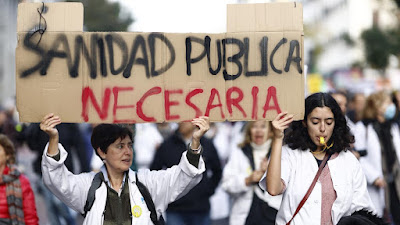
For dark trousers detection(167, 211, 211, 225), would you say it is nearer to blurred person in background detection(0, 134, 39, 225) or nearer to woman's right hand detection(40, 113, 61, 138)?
blurred person in background detection(0, 134, 39, 225)

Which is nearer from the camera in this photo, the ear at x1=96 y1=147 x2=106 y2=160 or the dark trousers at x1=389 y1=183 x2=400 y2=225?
the ear at x1=96 y1=147 x2=106 y2=160

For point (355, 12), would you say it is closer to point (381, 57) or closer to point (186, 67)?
point (381, 57)

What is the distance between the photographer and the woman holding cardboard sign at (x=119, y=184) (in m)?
4.57

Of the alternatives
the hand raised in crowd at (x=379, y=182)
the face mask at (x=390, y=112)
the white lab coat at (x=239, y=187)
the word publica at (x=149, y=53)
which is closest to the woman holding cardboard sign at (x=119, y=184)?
the word publica at (x=149, y=53)

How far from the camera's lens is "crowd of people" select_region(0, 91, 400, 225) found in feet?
15.5

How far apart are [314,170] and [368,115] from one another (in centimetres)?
420

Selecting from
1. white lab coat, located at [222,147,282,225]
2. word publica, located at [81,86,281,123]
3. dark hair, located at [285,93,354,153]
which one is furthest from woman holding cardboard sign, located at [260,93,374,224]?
white lab coat, located at [222,147,282,225]

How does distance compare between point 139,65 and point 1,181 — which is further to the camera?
point 1,181

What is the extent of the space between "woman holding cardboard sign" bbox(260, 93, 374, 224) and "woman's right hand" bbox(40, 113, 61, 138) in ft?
4.66

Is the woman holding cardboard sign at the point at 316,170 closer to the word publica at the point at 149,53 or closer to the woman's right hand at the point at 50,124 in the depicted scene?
the word publica at the point at 149,53

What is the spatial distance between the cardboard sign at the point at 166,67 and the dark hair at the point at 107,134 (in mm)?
293

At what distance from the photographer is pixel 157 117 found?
4.75m

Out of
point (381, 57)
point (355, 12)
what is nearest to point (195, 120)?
point (381, 57)

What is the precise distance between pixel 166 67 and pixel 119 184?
2.85ft
